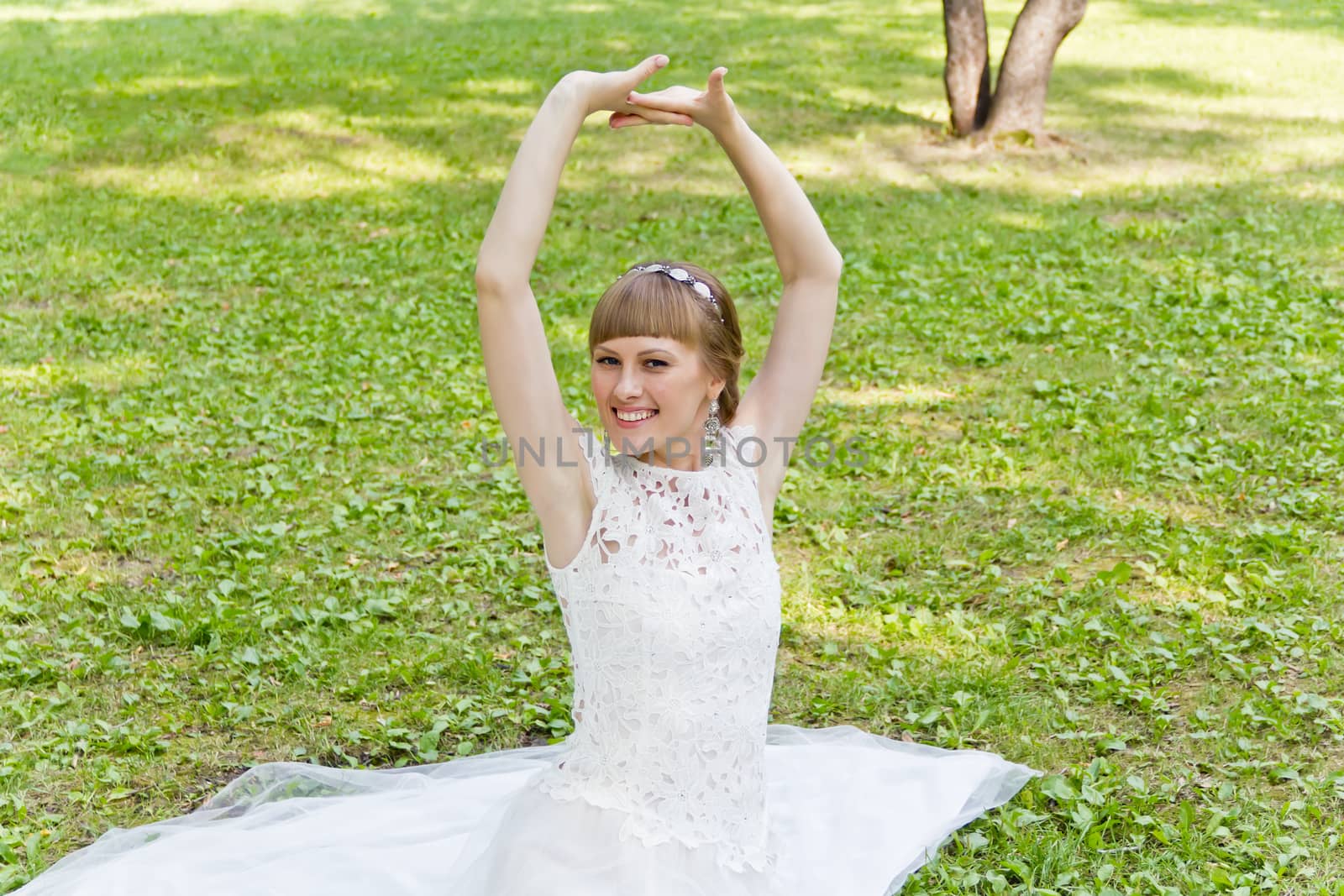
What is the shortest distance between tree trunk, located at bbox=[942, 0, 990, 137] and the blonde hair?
11.3 m

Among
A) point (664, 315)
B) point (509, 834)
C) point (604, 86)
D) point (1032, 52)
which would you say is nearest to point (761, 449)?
point (664, 315)

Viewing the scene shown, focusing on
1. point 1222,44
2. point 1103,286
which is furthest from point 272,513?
point 1222,44

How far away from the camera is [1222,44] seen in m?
18.4

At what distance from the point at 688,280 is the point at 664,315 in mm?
131

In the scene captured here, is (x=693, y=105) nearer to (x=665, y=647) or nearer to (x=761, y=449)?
(x=761, y=449)

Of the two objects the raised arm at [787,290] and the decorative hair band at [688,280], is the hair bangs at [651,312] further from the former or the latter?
the raised arm at [787,290]

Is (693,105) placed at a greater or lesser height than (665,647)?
greater

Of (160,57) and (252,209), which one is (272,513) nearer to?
(252,209)

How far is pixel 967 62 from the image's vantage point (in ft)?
45.0

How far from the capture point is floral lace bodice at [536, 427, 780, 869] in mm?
3154

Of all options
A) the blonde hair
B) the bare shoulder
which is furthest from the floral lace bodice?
the blonde hair

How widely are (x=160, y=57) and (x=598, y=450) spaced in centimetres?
1607

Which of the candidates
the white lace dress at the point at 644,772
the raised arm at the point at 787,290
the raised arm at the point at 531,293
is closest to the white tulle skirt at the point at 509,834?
the white lace dress at the point at 644,772

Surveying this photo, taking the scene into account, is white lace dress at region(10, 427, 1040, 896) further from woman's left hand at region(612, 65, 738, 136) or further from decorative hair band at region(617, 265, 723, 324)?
woman's left hand at region(612, 65, 738, 136)
